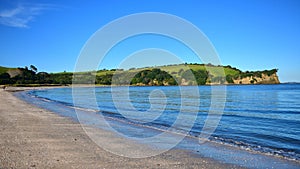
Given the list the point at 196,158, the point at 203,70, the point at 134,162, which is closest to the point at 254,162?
the point at 196,158

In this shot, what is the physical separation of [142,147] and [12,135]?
6211 millimetres

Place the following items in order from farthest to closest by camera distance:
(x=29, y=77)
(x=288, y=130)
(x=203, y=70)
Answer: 1. (x=29, y=77)
2. (x=203, y=70)
3. (x=288, y=130)

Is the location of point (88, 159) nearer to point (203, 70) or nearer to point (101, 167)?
point (101, 167)


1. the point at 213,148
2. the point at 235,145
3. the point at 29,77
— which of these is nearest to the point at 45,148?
the point at 213,148

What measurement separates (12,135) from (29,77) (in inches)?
7811

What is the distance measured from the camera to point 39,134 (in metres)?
14.2

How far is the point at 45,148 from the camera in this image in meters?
11.0

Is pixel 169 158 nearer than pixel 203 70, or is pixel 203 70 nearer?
pixel 169 158

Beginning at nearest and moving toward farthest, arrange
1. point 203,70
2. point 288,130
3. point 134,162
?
point 134,162
point 288,130
point 203,70

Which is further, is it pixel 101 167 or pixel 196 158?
pixel 196 158

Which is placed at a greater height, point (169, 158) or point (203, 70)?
point (203, 70)

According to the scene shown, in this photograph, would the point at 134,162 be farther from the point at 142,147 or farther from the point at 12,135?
the point at 12,135

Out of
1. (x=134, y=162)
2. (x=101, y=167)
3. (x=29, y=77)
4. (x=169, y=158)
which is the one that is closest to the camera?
(x=101, y=167)

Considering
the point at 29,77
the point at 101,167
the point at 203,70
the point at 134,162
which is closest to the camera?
the point at 101,167
